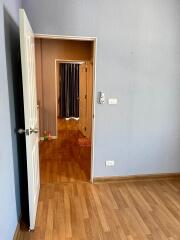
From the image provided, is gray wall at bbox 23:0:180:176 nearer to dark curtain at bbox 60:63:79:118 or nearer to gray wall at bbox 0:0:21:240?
gray wall at bbox 0:0:21:240

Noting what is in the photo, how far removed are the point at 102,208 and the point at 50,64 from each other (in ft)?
12.4

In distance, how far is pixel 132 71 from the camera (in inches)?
114

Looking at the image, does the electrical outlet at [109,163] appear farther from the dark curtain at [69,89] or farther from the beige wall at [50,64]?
the dark curtain at [69,89]

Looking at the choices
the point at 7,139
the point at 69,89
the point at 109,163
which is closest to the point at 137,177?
the point at 109,163

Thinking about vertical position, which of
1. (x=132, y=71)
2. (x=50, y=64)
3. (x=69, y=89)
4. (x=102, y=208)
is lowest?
(x=102, y=208)

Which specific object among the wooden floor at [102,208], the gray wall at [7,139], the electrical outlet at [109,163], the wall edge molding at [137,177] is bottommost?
the wooden floor at [102,208]

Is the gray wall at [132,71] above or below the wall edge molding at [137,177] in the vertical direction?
above

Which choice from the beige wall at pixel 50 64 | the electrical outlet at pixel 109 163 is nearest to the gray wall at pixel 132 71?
the electrical outlet at pixel 109 163

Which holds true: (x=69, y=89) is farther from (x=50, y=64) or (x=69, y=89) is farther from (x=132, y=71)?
(x=132, y=71)

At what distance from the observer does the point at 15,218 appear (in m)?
1.97

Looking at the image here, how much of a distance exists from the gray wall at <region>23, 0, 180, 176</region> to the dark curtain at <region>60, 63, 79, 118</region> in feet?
16.1

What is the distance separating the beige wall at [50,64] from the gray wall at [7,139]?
3015 millimetres

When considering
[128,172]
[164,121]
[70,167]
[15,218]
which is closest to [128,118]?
[164,121]

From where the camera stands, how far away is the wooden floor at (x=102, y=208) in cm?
207
